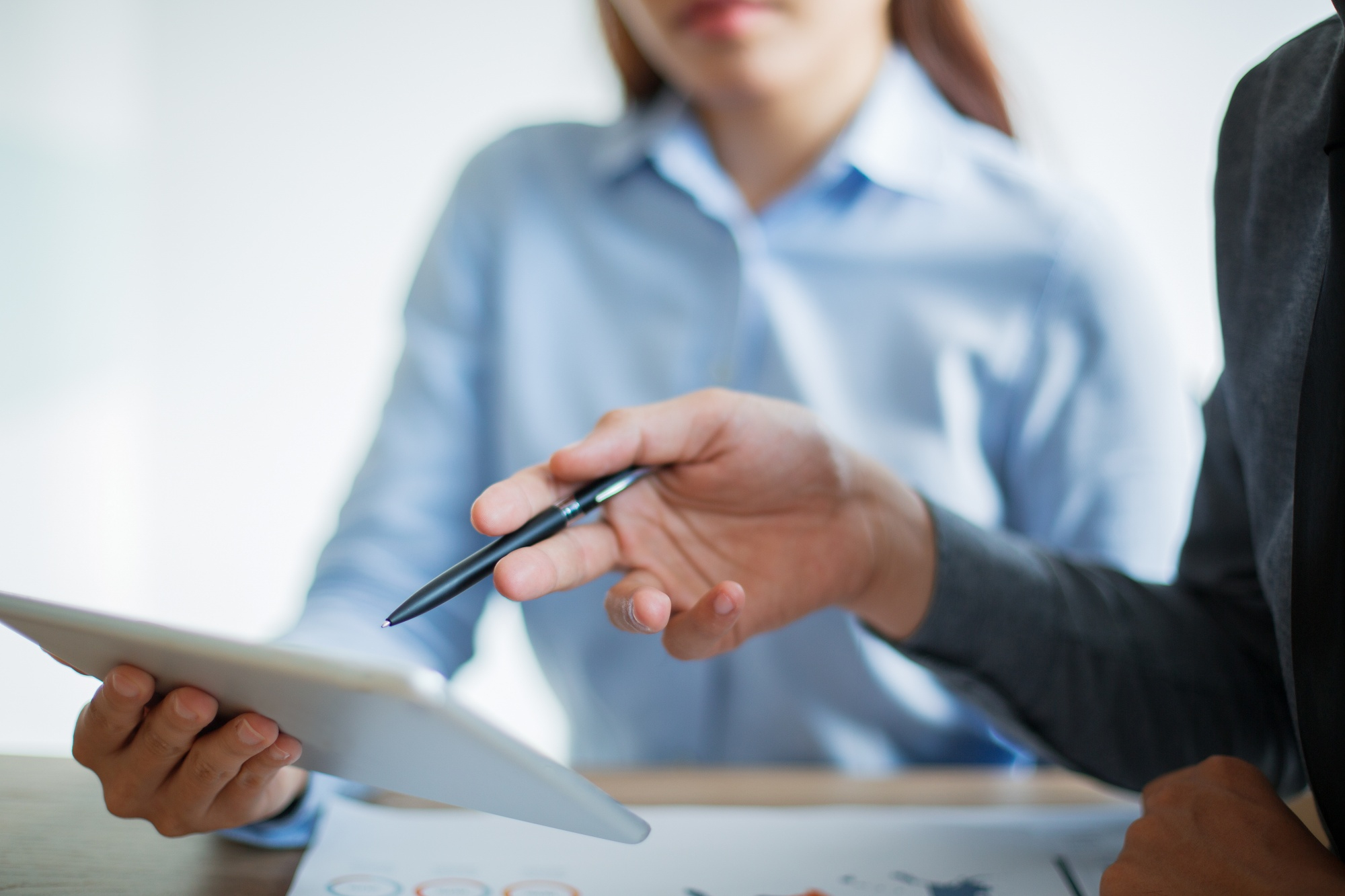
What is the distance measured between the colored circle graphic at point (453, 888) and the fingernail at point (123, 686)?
15cm

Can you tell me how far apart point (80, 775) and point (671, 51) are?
0.66m

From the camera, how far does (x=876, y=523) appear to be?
1.78 feet

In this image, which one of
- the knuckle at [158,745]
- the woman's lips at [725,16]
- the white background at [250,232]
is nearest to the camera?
the knuckle at [158,745]

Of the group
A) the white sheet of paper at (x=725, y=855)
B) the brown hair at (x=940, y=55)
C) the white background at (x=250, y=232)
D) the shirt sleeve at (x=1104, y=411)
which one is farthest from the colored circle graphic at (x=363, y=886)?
the white background at (x=250, y=232)

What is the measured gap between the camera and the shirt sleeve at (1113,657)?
56cm

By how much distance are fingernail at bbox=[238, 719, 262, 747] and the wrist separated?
0.31 m

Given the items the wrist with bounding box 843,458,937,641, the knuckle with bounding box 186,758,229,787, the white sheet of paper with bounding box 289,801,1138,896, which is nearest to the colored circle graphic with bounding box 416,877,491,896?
the white sheet of paper with bounding box 289,801,1138,896

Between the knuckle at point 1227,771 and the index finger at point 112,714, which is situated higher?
the index finger at point 112,714

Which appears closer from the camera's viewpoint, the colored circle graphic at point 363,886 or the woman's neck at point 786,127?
the colored circle graphic at point 363,886

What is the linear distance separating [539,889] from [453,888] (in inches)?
1.6

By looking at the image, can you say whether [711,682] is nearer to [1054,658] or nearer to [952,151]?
[1054,658]

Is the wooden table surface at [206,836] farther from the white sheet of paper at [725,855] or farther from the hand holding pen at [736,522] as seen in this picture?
the hand holding pen at [736,522]

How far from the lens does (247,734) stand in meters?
0.38

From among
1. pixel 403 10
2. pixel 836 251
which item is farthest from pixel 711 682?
pixel 403 10
